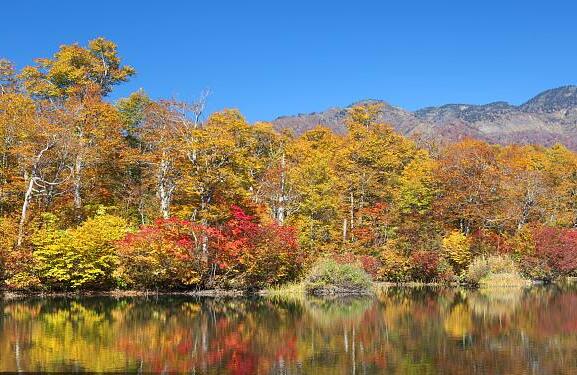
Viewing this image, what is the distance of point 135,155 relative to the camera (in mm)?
41688

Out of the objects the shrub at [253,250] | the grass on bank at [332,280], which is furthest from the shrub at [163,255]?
the grass on bank at [332,280]

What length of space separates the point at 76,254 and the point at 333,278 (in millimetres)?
13344

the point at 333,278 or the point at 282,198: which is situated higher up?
the point at 282,198

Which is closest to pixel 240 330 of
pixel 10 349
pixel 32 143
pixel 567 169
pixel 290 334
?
pixel 290 334

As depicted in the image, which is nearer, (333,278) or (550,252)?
(333,278)

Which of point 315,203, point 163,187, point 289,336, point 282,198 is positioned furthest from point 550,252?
point 289,336

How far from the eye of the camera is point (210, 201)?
34812mm

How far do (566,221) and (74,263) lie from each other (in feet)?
134

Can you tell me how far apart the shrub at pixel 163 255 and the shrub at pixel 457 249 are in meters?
18.1

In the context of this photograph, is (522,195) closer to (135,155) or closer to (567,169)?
(567,169)

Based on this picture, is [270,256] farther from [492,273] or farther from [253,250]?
[492,273]

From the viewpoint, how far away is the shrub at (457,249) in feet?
139

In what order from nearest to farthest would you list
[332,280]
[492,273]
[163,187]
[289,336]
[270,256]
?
[289,336]
[332,280]
[270,256]
[163,187]
[492,273]

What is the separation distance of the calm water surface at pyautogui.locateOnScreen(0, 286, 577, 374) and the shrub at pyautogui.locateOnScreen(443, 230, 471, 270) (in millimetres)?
12303
